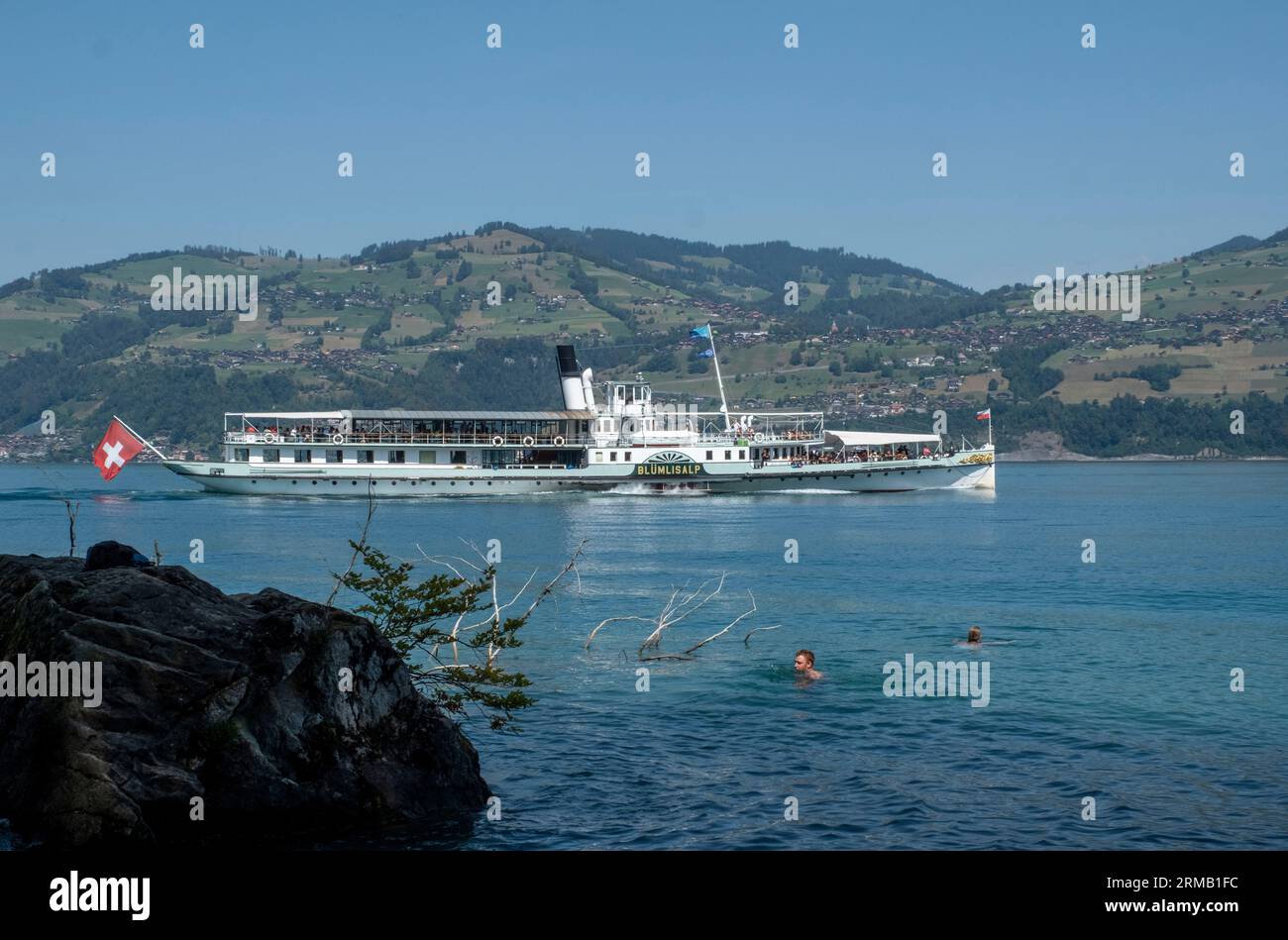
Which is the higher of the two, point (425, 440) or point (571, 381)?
point (571, 381)

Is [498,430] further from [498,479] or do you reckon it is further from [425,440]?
[425,440]

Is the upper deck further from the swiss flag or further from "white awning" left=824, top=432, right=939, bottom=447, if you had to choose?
the swiss flag

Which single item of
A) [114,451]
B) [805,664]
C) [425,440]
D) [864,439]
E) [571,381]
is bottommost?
[805,664]

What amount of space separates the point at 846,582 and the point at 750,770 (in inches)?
1005

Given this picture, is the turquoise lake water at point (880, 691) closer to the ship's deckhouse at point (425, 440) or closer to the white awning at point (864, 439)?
the ship's deckhouse at point (425, 440)

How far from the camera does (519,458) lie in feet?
318

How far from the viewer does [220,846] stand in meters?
13.1

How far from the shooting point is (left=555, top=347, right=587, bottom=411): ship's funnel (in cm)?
10209

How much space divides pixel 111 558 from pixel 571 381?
285ft

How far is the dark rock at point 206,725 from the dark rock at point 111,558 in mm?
430

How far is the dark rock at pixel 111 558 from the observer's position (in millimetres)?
15719

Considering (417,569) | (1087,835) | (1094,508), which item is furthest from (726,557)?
(1094,508)
